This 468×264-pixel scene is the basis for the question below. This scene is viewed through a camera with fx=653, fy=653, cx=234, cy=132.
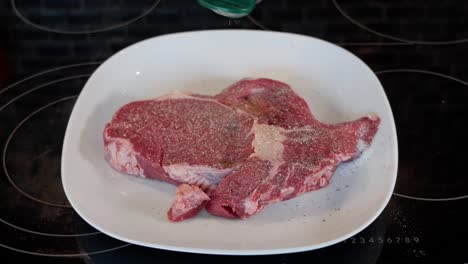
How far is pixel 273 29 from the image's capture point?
5.21 ft

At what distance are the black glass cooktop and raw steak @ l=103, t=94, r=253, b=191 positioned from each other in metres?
0.14

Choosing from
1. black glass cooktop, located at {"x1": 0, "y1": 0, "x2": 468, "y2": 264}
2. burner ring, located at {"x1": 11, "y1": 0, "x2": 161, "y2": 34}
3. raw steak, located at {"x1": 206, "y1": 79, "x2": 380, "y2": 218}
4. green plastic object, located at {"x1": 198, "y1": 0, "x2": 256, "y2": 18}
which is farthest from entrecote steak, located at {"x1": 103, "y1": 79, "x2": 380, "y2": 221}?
burner ring, located at {"x1": 11, "y1": 0, "x2": 161, "y2": 34}

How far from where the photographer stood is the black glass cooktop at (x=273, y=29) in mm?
1100

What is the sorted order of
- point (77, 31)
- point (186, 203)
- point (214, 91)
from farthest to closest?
1. point (77, 31)
2. point (214, 91)
3. point (186, 203)

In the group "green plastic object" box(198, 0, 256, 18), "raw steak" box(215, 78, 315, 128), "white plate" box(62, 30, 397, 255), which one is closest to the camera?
"white plate" box(62, 30, 397, 255)

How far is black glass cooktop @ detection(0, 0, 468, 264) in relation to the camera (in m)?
1.10

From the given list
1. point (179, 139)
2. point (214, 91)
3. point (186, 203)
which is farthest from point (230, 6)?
point (186, 203)

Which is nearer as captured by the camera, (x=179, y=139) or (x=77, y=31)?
(x=179, y=139)

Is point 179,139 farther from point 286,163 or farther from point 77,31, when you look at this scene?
point 77,31

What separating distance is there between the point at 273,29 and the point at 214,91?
0.94ft

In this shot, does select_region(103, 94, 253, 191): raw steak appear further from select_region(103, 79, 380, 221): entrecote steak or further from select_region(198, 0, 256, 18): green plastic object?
select_region(198, 0, 256, 18): green plastic object

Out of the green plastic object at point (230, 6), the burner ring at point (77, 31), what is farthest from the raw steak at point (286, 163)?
the burner ring at point (77, 31)

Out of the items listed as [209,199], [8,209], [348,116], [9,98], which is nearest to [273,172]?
[209,199]

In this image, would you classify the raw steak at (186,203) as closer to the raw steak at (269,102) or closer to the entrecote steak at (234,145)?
the entrecote steak at (234,145)
